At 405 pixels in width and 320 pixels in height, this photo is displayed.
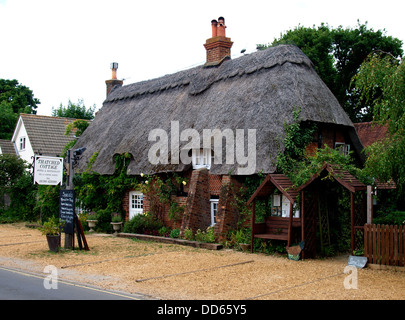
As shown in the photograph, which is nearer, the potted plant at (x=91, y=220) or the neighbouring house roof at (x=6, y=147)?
the potted plant at (x=91, y=220)

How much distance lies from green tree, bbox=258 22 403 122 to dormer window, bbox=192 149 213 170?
16.5 meters

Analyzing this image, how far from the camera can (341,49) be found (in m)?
34.2

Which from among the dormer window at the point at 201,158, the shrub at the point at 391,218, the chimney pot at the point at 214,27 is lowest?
the shrub at the point at 391,218

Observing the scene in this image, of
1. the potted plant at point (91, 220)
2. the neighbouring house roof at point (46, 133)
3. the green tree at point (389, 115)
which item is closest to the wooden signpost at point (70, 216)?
the potted plant at point (91, 220)

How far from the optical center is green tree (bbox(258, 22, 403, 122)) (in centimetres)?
3241

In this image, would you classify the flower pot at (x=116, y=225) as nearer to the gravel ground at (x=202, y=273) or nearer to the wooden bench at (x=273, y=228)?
the gravel ground at (x=202, y=273)

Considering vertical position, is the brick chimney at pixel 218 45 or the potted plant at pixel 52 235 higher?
the brick chimney at pixel 218 45

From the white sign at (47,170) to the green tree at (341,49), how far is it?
70.0ft

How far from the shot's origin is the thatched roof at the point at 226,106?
1703cm

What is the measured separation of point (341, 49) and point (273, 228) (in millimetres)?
22560

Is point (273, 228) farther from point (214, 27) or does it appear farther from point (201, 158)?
point (214, 27)

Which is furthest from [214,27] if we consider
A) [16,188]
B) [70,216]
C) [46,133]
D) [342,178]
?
[46,133]

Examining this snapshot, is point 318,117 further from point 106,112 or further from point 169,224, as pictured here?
point 106,112
